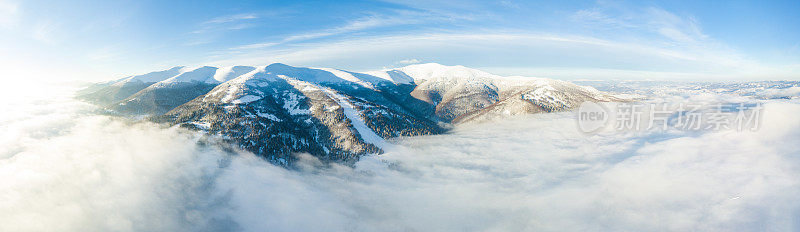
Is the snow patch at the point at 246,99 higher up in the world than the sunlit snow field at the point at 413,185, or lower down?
higher up

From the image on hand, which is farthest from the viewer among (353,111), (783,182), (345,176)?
(353,111)

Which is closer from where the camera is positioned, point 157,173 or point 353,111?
point 157,173

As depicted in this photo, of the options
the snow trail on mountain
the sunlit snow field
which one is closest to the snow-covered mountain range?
the snow trail on mountain

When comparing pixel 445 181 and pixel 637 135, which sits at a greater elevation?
pixel 637 135

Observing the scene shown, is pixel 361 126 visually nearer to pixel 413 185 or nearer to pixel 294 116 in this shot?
pixel 294 116

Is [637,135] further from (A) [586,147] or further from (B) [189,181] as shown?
(B) [189,181]

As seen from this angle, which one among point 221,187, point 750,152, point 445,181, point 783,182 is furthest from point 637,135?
point 221,187

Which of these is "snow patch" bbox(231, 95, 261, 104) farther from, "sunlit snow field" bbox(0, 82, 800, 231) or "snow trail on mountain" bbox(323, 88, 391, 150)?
"snow trail on mountain" bbox(323, 88, 391, 150)

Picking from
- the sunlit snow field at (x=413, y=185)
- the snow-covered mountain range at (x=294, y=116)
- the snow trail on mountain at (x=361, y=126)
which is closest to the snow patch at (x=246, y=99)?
the snow-covered mountain range at (x=294, y=116)

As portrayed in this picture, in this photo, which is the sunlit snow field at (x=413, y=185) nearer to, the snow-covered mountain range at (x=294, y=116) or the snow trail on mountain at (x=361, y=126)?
the snow-covered mountain range at (x=294, y=116)
